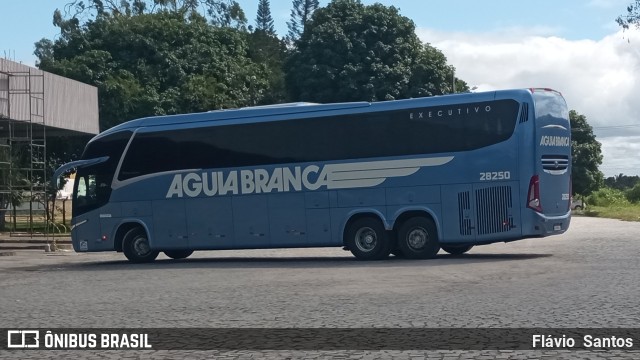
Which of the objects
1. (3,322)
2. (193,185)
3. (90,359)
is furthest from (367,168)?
(90,359)

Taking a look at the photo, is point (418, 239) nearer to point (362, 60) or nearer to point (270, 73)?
point (362, 60)

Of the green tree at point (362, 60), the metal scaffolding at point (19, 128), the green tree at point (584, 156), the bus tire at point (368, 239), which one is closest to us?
the bus tire at point (368, 239)

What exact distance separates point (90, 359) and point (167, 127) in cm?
1509

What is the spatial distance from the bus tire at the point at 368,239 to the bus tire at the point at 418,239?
0.37m

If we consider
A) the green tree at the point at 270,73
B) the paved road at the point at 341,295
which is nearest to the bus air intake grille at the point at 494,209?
the paved road at the point at 341,295

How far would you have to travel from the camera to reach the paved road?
A: 1040 cm

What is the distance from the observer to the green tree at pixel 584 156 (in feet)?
266

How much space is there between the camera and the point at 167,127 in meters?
23.4

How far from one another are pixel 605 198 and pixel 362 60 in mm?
44605

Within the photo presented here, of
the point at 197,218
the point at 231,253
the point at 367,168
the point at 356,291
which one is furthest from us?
the point at 231,253

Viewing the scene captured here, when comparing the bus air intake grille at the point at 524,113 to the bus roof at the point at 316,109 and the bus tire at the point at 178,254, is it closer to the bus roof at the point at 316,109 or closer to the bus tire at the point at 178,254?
the bus roof at the point at 316,109

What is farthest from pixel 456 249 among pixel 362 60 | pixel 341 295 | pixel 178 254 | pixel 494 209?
pixel 362 60

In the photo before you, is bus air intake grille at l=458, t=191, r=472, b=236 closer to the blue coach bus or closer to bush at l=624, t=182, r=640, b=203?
the blue coach bus

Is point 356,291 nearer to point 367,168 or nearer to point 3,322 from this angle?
point 3,322
